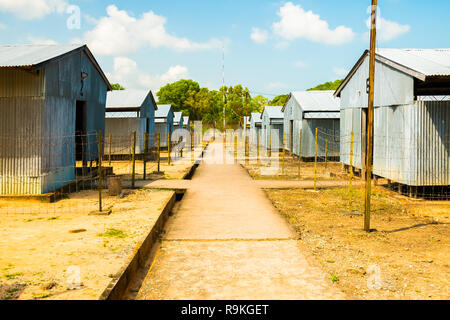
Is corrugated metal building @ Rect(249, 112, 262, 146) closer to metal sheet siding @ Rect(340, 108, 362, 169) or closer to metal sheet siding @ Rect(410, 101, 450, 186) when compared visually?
metal sheet siding @ Rect(340, 108, 362, 169)

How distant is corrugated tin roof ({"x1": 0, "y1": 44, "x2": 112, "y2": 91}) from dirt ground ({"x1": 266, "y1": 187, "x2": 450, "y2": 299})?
25.2 feet

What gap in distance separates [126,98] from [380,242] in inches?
852

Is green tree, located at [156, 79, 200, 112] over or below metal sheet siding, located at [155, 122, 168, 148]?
over

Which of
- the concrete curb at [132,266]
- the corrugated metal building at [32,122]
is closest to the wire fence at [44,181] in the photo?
the corrugated metal building at [32,122]

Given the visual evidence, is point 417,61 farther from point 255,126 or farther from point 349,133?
point 255,126

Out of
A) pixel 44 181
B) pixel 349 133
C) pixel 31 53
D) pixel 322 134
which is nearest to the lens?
pixel 44 181

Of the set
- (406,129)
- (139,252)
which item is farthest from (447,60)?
(139,252)

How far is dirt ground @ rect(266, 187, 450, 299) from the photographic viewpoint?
5531 mm

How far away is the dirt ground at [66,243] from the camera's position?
5.16 metres

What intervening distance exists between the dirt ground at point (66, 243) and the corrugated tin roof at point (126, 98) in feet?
46.3

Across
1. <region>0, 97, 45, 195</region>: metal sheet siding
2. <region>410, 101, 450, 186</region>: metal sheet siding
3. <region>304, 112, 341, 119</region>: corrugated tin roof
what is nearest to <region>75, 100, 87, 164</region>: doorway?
<region>0, 97, 45, 195</region>: metal sheet siding

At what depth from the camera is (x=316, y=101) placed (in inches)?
989

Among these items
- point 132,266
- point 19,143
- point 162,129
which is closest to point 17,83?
point 19,143

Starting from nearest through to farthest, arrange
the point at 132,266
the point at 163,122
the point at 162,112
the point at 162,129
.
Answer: the point at 132,266 → the point at 163,122 → the point at 162,129 → the point at 162,112
